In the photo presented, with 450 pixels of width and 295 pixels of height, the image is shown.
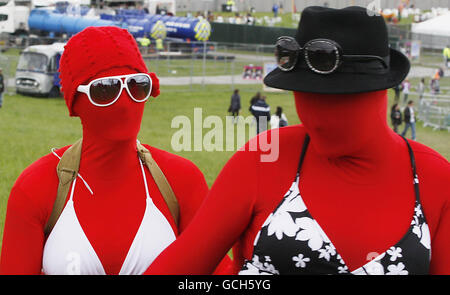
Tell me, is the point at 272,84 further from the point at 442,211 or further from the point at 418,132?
the point at 418,132

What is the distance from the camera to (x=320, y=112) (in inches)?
89.2

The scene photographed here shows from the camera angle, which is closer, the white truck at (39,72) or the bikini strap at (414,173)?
the bikini strap at (414,173)

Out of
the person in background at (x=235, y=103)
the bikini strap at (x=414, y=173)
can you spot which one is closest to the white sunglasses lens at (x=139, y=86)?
the bikini strap at (x=414, y=173)

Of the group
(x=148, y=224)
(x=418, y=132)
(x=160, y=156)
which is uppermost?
(x=160, y=156)

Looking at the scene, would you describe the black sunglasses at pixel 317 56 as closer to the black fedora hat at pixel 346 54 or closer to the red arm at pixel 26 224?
the black fedora hat at pixel 346 54

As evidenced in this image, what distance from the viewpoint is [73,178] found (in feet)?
10.4

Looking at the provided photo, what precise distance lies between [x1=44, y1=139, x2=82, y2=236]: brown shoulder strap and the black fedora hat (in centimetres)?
131

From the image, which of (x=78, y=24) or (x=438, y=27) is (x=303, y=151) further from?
(x=78, y=24)

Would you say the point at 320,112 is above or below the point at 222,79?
above

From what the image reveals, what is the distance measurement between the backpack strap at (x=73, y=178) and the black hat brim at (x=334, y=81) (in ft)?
3.66

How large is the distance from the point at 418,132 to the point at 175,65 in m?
13.9

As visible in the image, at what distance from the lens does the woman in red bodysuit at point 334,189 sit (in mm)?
2219

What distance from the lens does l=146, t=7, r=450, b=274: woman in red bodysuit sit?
222cm
